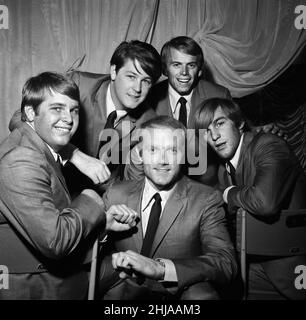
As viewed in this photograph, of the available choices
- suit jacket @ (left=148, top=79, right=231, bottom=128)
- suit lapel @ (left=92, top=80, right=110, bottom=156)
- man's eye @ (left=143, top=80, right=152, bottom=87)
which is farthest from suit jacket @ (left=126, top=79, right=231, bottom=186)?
suit lapel @ (left=92, top=80, right=110, bottom=156)

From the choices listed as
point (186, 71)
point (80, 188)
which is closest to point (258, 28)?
point (186, 71)

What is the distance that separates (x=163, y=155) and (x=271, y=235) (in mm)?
962

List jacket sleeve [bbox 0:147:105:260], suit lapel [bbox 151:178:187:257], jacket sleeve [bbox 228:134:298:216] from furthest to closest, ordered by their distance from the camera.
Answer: jacket sleeve [bbox 228:134:298:216], suit lapel [bbox 151:178:187:257], jacket sleeve [bbox 0:147:105:260]

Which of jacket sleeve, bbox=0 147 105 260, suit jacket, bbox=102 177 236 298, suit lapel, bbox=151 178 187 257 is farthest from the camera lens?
suit lapel, bbox=151 178 187 257

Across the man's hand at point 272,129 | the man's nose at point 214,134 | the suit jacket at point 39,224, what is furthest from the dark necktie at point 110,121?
the man's hand at point 272,129

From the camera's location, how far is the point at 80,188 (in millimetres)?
2795

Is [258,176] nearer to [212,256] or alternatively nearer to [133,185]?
[212,256]

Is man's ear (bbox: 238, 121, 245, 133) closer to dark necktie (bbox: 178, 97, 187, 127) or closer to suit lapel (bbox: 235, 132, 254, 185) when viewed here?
suit lapel (bbox: 235, 132, 254, 185)

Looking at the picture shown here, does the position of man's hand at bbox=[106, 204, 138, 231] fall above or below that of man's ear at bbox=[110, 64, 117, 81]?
below

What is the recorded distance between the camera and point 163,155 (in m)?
2.59

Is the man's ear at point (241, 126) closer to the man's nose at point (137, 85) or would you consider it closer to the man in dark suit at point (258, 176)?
the man in dark suit at point (258, 176)

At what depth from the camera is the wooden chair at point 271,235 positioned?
2.75 m

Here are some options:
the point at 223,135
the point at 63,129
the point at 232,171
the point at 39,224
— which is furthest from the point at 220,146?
the point at 39,224

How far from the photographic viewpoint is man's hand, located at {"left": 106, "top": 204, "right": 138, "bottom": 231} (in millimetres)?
2592
